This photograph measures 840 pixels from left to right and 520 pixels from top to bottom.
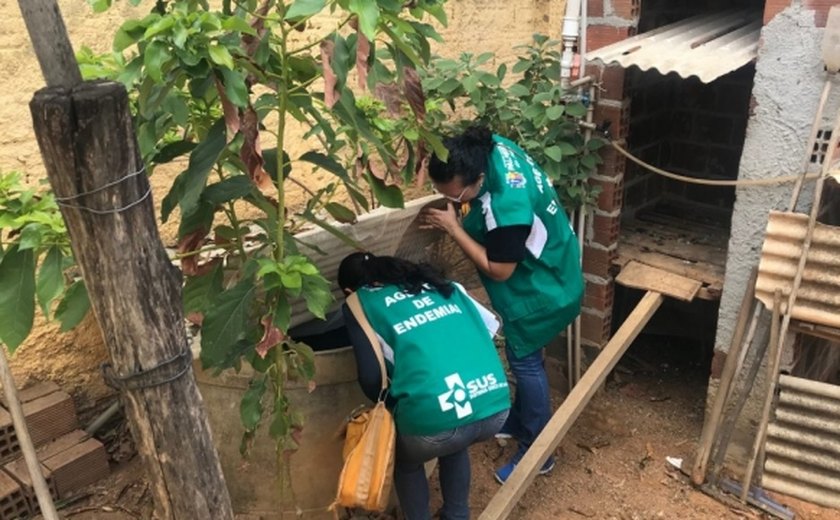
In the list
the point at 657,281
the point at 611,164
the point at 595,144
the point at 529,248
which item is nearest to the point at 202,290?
the point at 529,248

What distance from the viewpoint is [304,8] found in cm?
160

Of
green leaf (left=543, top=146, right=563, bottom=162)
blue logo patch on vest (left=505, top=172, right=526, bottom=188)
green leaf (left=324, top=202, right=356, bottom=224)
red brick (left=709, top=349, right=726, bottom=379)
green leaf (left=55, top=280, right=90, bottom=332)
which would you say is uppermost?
green leaf (left=55, top=280, right=90, bottom=332)

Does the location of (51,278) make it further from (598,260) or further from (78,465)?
(598,260)

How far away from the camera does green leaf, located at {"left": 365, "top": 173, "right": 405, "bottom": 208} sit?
2.30 metres

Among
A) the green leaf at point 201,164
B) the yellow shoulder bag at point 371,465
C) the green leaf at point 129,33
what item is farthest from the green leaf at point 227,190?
the yellow shoulder bag at point 371,465

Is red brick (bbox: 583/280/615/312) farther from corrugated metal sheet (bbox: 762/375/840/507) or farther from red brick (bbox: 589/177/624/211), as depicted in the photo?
corrugated metal sheet (bbox: 762/375/840/507)

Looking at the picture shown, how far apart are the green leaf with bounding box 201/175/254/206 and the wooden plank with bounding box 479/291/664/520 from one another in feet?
5.37

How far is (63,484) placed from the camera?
3.45 meters

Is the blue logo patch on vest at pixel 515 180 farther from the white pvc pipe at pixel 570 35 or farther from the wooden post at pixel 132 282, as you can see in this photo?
the wooden post at pixel 132 282

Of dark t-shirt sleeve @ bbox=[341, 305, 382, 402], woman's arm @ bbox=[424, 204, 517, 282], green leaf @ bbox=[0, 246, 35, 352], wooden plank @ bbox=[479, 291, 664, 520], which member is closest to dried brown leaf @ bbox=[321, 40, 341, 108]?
green leaf @ bbox=[0, 246, 35, 352]

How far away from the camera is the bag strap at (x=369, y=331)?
2729 mm

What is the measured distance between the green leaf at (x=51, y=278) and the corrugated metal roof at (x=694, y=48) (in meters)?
2.44

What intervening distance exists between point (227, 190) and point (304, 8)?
693 millimetres

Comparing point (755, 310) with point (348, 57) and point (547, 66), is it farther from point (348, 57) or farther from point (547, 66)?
point (348, 57)
